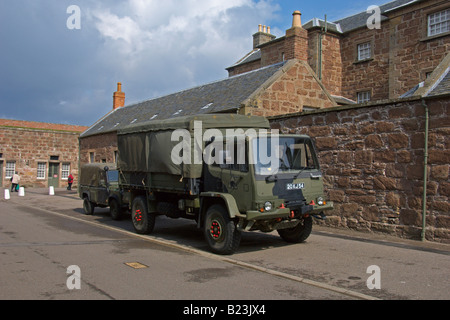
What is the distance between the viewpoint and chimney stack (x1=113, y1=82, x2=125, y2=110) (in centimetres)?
3572

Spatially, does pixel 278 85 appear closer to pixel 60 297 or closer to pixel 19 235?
pixel 19 235

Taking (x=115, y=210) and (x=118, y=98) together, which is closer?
(x=115, y=210)

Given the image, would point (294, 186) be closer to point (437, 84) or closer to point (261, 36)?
point (437, 84)

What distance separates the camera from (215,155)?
29.6 ft

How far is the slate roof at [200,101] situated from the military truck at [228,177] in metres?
6.84

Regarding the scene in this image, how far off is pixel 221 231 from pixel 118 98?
2974 centimetres

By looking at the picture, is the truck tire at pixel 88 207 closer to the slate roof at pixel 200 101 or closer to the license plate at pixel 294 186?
the slate roof at pixel 200 101

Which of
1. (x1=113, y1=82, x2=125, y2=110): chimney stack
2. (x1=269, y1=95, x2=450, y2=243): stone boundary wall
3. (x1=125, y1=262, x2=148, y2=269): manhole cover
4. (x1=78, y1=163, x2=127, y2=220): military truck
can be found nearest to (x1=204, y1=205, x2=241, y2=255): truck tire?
(x1=125, y1=262, x2=148, y2=269): manhole cover

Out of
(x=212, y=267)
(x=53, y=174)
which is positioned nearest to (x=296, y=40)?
(x=212, y=267)

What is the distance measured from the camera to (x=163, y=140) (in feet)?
33.6

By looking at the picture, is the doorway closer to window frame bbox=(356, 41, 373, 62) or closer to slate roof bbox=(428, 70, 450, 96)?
window frame bbox=(356, 41, 373, 62)

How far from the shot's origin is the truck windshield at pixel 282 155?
823cm

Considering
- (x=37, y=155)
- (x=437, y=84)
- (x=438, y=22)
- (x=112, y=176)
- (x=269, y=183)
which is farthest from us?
(x=37, y=155)

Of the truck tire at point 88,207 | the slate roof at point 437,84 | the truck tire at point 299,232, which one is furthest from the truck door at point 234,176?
the truck tire at point 88,207
